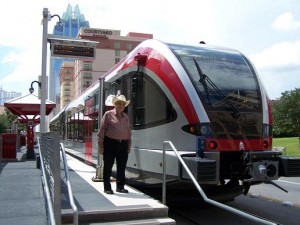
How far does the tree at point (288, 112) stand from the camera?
3969 centimetres

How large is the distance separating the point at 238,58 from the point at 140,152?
2661 millimetres

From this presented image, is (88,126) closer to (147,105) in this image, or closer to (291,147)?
(147,105)

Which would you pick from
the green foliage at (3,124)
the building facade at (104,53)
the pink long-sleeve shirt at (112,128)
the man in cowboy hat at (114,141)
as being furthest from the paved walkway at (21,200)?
the building facade at (104,53)

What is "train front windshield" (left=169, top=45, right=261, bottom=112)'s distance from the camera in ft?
24.8

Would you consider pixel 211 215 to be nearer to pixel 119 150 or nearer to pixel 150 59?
pixel 119 150

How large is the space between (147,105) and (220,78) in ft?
4.82

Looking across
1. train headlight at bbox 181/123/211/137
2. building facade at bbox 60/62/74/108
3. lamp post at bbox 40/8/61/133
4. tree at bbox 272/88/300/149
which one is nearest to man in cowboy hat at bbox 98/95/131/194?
train headlight at bbox 181/123/211/137

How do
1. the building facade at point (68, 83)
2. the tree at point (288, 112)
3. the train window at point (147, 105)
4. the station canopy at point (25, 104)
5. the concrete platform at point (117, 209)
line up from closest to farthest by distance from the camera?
the concrete platform at point (117, 209), the train window at point (147, 105), the station canopy at point (25, 104), the tree at point (288, 112), the building facade at point (68, 83)

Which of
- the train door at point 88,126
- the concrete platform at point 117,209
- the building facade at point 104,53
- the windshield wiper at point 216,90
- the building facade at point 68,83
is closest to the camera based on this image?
the concrete platform at point 117,209

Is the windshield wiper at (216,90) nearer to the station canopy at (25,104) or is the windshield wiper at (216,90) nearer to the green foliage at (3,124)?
the station canopy at (25,104)

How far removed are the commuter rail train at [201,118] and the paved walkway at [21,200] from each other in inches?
81.6

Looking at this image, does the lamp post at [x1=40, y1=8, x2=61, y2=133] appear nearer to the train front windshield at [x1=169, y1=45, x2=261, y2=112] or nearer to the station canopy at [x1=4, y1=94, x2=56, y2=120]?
the station canopy at [x1=4, y1=94, x2=56, y2=120]

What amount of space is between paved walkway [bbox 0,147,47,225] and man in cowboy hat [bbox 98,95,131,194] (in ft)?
→ 4.15

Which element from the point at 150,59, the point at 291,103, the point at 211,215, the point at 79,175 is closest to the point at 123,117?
the point at 150,59
